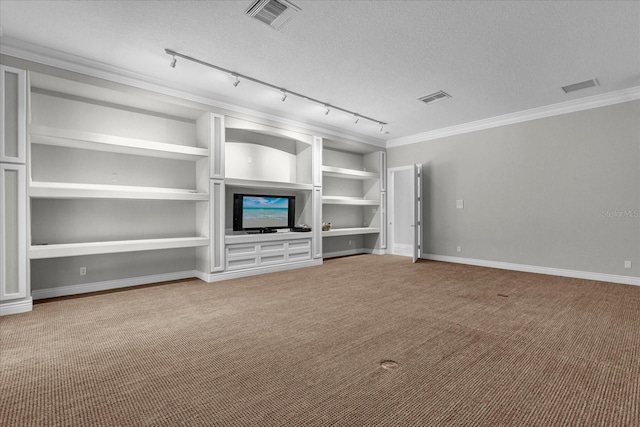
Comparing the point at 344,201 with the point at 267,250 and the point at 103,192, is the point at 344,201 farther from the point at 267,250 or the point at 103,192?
the point at 103,192

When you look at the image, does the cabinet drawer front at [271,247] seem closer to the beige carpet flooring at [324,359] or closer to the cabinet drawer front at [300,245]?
the cabinet drawer front at [300,245]

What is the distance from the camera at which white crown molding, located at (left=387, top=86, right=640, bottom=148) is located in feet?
15.5

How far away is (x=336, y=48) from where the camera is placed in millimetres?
3508

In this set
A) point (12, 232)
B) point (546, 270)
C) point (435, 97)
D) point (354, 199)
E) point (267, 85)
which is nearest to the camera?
point (12, 232)

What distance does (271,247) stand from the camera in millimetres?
5598

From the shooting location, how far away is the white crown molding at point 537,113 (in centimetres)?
474

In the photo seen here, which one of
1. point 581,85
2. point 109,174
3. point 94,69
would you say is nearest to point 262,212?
point 109,174

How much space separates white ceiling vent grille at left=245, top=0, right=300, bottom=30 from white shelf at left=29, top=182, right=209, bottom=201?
2.70m

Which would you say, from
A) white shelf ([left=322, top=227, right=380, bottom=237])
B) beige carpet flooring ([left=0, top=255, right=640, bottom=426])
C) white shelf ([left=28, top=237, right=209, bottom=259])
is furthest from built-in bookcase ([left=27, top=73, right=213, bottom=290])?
white shelf ([left=322, top=227, right=380, bottom=237])

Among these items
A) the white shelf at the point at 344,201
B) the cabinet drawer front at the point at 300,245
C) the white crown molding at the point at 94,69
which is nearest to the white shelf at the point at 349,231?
the cabinet drawer front at the point at 300,245

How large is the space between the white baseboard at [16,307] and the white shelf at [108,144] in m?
1.81

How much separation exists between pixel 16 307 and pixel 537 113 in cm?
788

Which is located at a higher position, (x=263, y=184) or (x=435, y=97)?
(x=435, y=97)

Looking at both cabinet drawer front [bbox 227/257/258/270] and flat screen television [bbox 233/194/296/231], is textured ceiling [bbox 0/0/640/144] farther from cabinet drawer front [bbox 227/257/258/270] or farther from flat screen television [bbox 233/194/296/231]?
cabinet drawer front [bbox 227/257/258/270]
